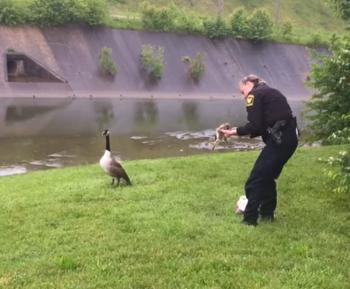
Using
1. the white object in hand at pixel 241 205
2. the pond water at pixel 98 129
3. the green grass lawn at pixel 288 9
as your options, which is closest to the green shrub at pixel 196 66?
the pond water at pixel 98 129

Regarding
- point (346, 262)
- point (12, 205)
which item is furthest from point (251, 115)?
point (12, 205)

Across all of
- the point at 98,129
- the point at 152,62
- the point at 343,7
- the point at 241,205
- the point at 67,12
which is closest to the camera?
the point at 241,205

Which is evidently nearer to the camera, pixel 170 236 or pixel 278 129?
pixel 170 236

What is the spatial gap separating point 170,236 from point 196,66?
46884 millimetres

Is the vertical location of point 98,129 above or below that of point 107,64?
below

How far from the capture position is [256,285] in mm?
7078

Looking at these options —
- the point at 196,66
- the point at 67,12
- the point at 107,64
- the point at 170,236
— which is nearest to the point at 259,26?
the point at 196,66

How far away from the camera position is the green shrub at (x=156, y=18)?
195 feet

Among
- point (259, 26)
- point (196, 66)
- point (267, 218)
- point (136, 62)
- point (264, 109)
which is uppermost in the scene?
point (259, 26)

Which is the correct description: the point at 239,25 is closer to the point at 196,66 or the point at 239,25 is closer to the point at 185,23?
the point at 185,23

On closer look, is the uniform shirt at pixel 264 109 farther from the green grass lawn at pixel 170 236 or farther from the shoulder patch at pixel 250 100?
the green grass lawn at pixel 170 236

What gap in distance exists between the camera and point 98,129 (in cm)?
3422

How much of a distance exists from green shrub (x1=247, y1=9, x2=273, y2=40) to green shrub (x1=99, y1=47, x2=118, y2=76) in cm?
1981

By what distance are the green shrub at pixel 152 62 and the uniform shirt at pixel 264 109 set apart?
43.7m
